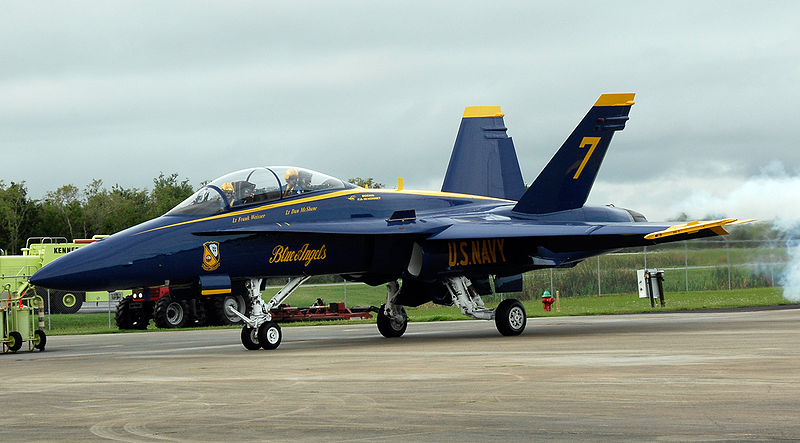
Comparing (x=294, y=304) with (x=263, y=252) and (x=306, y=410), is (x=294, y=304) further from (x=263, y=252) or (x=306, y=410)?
(x=306, y=410)

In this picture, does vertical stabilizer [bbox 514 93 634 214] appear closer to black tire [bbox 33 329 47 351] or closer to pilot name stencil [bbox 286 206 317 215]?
pilot name stencil [bbox 286 206 317 215]

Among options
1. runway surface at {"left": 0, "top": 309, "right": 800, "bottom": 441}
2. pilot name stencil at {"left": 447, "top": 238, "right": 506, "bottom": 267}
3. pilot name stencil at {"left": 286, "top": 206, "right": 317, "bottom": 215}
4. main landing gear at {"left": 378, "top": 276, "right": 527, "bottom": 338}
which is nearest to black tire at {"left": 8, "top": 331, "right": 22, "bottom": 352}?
runway surface at {"left": 0, "top": 309, "right": 800, "bottom": 441}

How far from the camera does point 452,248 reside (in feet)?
59.1

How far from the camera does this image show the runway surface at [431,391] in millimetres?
7109

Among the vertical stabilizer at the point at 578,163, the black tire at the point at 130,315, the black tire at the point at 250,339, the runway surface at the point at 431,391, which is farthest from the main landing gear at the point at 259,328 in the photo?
the black tire at the point at 130,315

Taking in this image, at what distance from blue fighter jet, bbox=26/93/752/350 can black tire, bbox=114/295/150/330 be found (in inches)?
547

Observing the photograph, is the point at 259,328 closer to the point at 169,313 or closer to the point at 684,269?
the point at 169,313

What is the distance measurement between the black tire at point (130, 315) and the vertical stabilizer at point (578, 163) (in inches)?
642

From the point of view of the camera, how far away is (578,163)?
19562 millimetres

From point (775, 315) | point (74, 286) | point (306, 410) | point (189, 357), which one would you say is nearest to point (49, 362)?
point (74, 286)

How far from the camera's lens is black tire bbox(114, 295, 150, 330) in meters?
31.1

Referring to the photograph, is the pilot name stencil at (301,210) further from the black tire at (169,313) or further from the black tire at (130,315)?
the black tire at (130,315)

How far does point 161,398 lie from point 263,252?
7.49 metres

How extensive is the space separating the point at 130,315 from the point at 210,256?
16090mm
